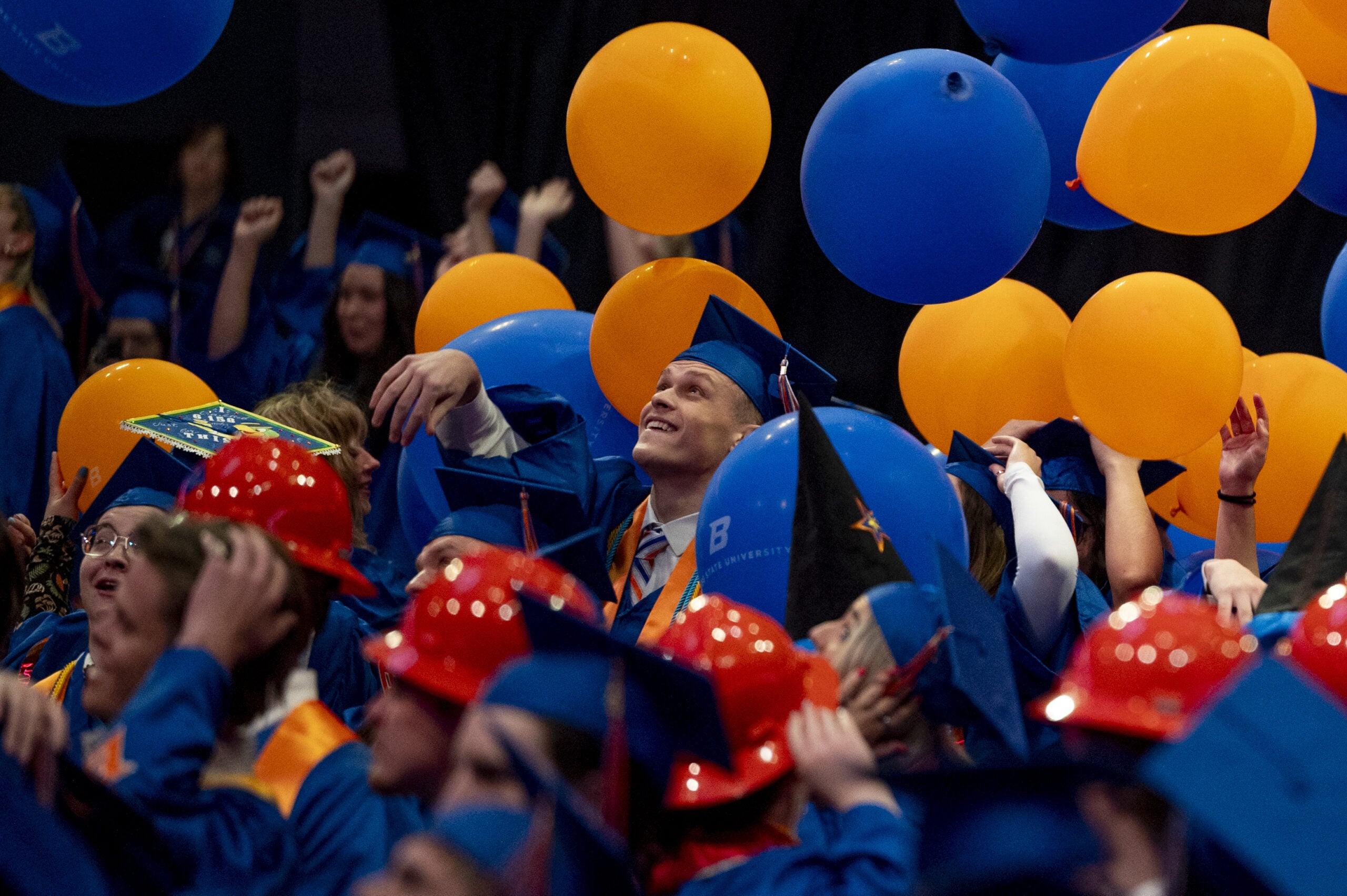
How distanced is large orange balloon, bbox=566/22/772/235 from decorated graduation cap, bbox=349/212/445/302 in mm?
1601

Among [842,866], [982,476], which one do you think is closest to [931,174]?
[982,476]

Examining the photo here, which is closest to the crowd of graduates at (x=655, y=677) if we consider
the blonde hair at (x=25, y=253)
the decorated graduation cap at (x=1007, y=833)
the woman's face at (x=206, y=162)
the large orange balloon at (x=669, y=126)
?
the decorated graduation cap at (x=1007, y=833)

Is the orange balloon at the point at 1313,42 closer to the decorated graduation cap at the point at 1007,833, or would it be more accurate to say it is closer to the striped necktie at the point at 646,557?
the striped necktie at the point at 646,557

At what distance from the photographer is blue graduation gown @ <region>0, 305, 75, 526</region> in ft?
14.7

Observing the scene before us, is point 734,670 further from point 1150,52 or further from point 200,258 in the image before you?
point 200,258

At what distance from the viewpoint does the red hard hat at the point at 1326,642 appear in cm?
179

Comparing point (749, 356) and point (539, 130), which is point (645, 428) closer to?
point (749, 356)

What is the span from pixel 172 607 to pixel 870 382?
3.95 metres

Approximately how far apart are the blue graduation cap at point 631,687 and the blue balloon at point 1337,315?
8.77 ft

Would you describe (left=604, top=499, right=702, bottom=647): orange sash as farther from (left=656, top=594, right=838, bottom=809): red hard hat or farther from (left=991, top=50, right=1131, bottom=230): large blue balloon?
(left=991, top=50, right=1131, bottom=230): large blue balloon

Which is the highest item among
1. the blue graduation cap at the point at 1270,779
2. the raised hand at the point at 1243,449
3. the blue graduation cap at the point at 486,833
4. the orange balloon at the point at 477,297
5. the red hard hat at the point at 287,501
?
the blue graduation cap at the point at 1270,779

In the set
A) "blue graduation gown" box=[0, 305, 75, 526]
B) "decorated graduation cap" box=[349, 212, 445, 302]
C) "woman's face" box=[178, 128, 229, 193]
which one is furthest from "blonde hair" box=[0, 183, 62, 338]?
"decorated graduation cap" box=[349, 212, 445, 302]

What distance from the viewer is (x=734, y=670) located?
1.88 m

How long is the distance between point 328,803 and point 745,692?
2.00 feet
